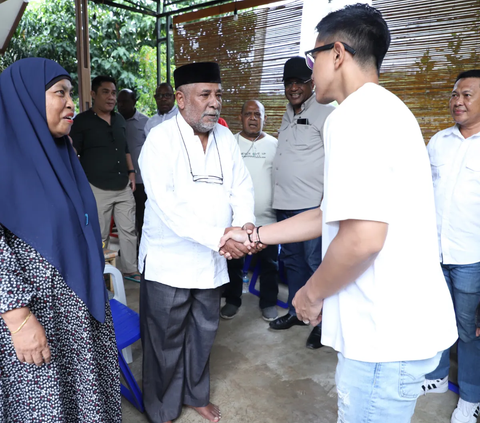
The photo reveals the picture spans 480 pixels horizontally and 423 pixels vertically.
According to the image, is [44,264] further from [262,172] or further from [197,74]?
[262,172]

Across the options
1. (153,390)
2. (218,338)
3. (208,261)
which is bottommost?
(218,338)

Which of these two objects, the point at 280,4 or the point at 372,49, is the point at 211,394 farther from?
the point at 280,4

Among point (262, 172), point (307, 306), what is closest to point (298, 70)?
point (262, 172)

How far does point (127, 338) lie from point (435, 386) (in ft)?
6.11

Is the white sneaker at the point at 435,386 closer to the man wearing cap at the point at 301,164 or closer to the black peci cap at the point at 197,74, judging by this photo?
the man wearing cap at the point at 301,164

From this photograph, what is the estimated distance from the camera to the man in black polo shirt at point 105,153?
3.80 m

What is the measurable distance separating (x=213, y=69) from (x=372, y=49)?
110 cm

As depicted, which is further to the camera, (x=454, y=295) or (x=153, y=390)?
(x=454, y=295)

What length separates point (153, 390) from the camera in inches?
81.7

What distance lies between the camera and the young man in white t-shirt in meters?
0.94

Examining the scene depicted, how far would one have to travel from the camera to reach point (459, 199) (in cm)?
210

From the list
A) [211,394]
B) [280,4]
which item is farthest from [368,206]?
[280,4]

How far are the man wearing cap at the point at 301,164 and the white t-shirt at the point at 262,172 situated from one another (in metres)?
0.27

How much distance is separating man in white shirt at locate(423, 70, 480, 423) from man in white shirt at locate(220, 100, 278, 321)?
1478mm
